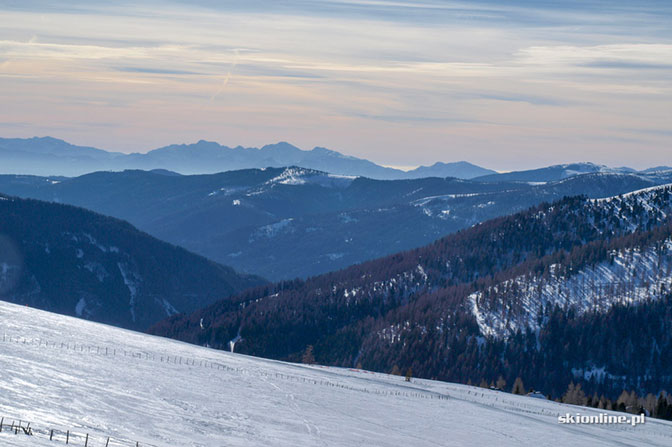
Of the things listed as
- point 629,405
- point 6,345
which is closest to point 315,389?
point 6,345

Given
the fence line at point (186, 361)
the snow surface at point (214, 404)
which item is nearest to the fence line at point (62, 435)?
the snow surface at point (214, 404)

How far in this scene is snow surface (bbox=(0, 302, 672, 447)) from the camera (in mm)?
66125

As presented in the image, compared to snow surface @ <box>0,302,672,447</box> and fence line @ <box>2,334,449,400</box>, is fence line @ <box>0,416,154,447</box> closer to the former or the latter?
snow surface @ <box>0,302,672,447</box>

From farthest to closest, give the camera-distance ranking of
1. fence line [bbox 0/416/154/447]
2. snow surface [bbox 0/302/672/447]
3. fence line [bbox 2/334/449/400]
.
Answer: fence line [bbox 2/334/449/400] < snow surface [bbox 0/302/672/447] < fence line [bbox 0/416/154/447]

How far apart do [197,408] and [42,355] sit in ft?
70.4

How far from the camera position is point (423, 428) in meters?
93.2

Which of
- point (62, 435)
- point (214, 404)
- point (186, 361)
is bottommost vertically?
point (62, 435)

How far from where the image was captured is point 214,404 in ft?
270

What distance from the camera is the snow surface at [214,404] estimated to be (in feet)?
217

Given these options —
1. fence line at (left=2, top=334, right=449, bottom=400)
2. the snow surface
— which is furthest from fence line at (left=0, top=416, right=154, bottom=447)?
fence line at (left=2, top=334, right=449, bottom=400)

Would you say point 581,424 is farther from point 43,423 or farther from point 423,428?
point 43,423

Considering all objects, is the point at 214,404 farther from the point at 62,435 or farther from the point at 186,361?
the point at 186,361

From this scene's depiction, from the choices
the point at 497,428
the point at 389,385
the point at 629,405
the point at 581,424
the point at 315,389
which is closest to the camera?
the point at 497,428

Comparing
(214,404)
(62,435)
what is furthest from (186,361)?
(62,435)
